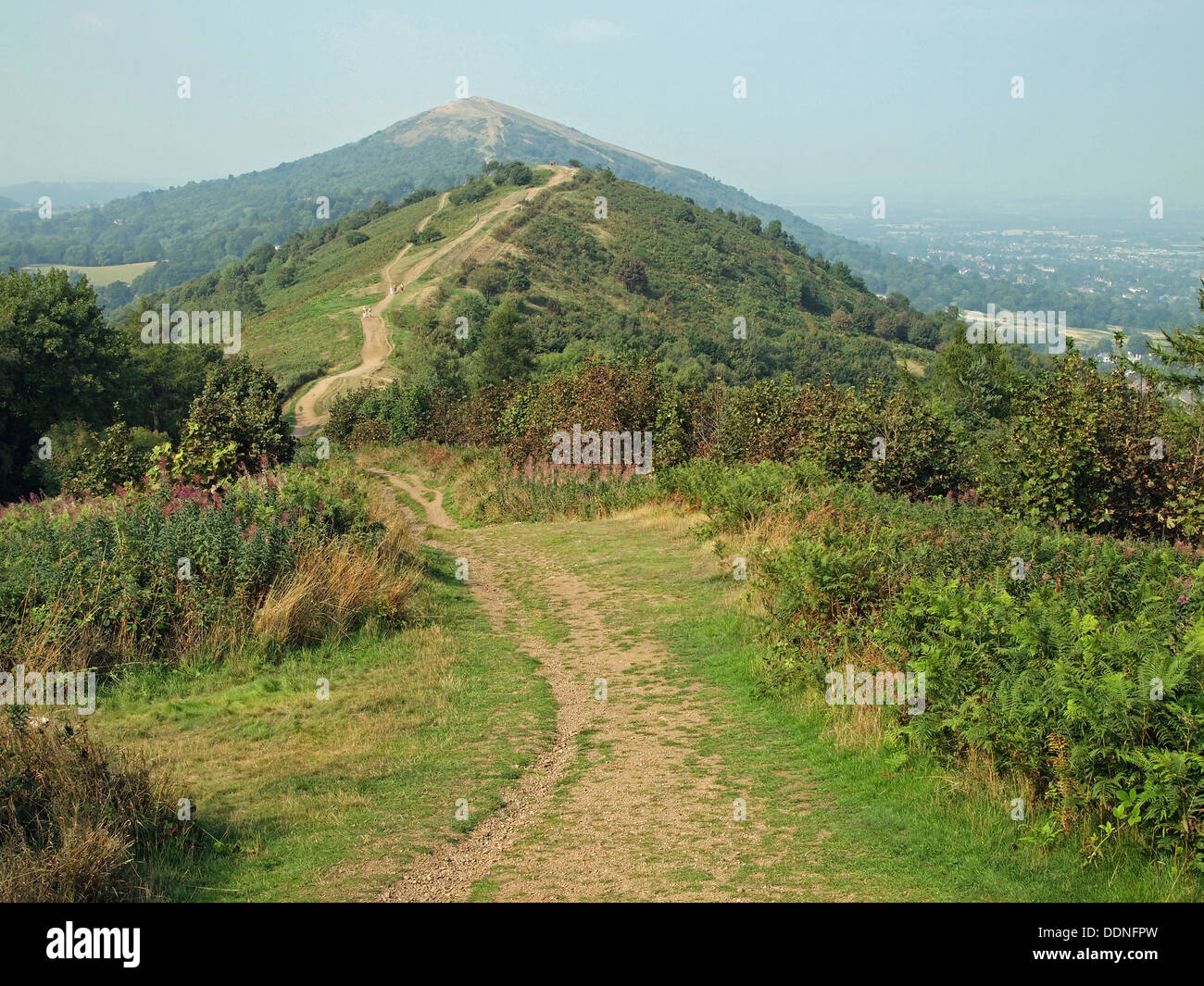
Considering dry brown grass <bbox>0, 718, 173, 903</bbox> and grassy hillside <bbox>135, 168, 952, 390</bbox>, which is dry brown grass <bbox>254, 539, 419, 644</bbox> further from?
grassy hillside <bbox>135, 168, 952, 390</bbox>

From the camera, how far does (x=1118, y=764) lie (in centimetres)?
482

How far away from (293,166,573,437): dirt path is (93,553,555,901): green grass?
4535 centimetres

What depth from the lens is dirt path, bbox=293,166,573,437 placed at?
191 ft

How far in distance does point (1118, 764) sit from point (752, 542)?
7.13 m

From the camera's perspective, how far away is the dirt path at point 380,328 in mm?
58188

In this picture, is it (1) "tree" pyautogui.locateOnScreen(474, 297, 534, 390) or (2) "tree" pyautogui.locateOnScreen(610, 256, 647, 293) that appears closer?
(1) "tree" pyautogui.locateOnScreen(474, 297, 534, 390)

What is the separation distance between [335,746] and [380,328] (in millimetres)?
71073

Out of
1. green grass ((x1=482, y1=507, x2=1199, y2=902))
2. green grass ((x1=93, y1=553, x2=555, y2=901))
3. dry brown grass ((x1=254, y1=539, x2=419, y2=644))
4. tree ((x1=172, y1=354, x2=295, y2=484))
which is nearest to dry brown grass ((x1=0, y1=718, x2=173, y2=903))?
green grass ((x1=93, y1=553, x2=555, y2=901))

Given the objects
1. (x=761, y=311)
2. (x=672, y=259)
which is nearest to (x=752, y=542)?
(x=761, y=311)

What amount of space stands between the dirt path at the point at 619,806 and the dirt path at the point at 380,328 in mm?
45671

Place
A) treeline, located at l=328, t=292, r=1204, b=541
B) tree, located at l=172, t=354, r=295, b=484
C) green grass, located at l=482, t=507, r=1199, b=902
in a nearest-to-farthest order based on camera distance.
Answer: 1. green grass, located at l=482, t=507, r=1199, b=902
2. treeline, located at l=328, t=292, r=1204, b=541
3. tree, located at l=172, t=354, r=295, b=484

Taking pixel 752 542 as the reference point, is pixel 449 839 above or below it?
below

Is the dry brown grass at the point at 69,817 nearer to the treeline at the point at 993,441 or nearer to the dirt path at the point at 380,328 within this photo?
the treeline at the point at 993,441
